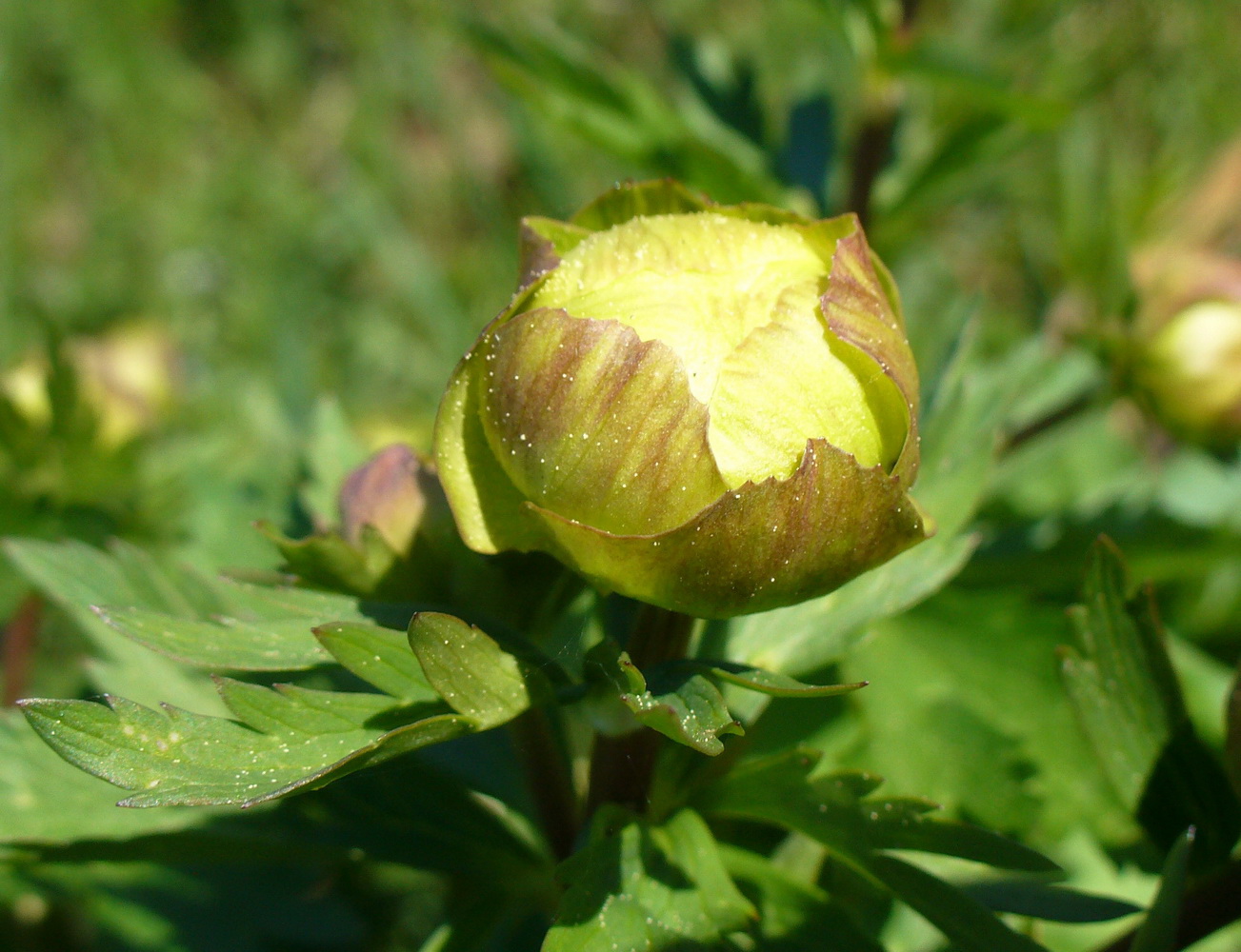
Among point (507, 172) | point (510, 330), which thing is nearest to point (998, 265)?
point (507, 172)

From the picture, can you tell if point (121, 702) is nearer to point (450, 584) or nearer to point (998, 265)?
point (450, 584)

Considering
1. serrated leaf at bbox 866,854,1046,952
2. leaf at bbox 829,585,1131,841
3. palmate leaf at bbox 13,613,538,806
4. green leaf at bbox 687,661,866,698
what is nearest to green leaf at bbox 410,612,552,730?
palmate leaf at bbox 13,613,538,806

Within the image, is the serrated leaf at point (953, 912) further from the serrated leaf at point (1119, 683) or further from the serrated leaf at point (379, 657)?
the serrated leaf at point (379, 657)

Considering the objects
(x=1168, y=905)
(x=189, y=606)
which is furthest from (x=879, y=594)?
(x=189, y=606)

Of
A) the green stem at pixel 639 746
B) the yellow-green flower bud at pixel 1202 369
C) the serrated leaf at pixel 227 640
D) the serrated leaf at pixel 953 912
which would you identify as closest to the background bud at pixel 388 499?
the serrated leaf at pixel 227 640

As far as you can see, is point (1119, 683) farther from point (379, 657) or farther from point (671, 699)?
point (379, 657)
